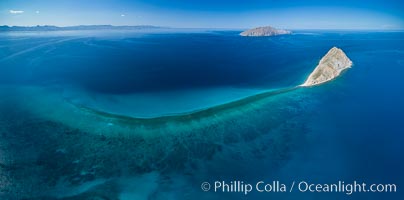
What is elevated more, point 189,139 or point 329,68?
point 329,68

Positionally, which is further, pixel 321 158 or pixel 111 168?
pixel 321 158

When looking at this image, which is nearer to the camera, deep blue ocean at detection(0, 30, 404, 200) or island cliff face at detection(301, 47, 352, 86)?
deep blue ocean at detection(0, 30, 404, 200)

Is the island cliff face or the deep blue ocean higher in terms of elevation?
the island cliff face

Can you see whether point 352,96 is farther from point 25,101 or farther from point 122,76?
point 25,101

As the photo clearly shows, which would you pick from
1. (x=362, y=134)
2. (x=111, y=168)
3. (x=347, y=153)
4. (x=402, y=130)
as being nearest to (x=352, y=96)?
(x=402, y=130)

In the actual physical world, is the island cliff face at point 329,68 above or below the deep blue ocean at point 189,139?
above

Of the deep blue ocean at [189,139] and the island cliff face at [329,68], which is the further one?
the island cliff face at [329,68]

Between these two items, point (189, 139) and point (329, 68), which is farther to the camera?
point (329, 68)

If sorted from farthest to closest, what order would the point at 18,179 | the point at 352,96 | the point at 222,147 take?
the point at 352,96 < the point at 222,147 < the point at 18,179
